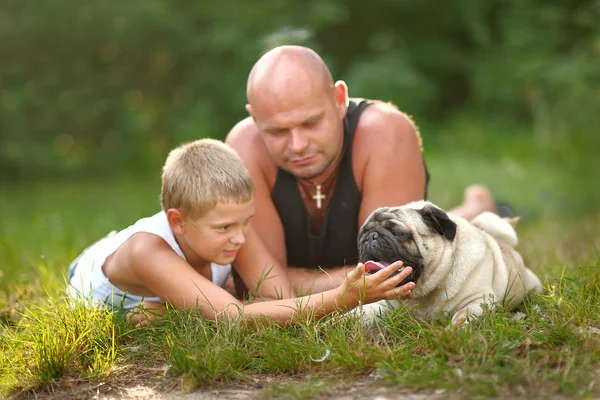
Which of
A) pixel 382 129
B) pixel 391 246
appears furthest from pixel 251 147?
pixel 391 246

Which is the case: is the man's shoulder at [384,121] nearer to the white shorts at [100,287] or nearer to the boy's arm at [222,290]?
the boy's arm at [222,290]

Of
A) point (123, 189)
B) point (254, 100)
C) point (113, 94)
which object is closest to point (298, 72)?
point (254, 100)

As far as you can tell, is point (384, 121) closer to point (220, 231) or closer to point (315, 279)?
point (315, 279)

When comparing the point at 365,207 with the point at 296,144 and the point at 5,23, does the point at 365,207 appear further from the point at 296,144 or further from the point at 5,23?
the point at 5,23

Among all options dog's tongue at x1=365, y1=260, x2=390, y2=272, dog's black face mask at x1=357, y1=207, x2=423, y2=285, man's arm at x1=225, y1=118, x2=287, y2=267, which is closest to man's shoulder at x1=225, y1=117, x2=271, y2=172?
man's arm at x1=225, y1=118, x2=287, y2=267

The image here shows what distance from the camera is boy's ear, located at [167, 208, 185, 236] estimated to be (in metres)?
4.15

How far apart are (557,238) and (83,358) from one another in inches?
168

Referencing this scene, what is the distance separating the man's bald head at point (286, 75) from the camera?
4436 mm

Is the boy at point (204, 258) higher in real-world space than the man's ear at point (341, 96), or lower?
lower

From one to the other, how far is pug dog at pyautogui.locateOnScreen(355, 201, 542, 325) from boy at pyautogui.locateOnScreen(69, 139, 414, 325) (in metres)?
0.18

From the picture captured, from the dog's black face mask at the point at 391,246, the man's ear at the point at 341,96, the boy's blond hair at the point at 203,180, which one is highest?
the man's ear at the point at 341,96

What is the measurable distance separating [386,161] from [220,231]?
3.95ft

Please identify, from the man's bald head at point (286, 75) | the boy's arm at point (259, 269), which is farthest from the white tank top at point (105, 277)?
the man's bald head at point (286, 75)

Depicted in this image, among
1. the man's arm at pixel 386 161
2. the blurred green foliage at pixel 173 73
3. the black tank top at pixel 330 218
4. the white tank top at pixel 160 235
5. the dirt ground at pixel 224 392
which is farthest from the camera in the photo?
the blurred green foliage at pixel 173 73
